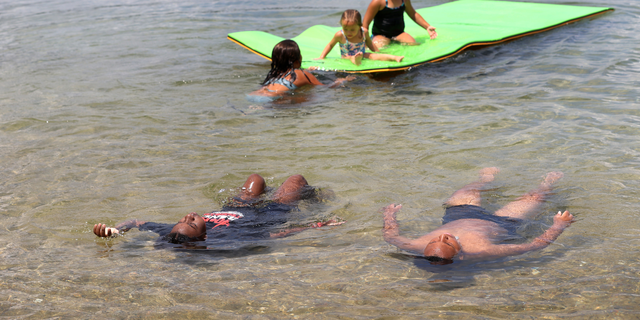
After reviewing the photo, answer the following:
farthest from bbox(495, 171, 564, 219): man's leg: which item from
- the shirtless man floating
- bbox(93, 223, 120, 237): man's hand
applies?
bbox(93, 223, 120, 237): man's hand

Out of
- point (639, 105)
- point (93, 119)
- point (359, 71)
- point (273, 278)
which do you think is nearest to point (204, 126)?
point (93, 119)

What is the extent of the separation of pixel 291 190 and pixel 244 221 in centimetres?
49

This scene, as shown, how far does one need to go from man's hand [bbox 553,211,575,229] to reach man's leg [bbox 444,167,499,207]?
1.77 ft

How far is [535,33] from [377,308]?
7.01m

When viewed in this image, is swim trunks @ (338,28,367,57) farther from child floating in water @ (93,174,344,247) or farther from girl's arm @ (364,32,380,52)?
child floating in water @ (93,174,344,247)

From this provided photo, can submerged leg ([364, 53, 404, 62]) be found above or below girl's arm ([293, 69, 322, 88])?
above

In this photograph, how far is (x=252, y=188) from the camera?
3889 millimetres

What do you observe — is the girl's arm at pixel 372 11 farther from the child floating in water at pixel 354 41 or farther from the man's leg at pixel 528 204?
the man's leg at pixel 528 204

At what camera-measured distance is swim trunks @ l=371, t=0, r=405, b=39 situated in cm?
773

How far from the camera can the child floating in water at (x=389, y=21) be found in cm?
771

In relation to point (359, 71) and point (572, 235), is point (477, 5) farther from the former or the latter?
point (572, 235)

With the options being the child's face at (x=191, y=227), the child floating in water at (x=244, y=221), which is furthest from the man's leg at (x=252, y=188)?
the child's face at (x=191, y=227)

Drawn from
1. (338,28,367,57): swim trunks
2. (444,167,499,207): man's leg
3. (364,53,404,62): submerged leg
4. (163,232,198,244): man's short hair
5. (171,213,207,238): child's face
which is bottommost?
(444,167,499,207): man's leg

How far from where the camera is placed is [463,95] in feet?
20.1
